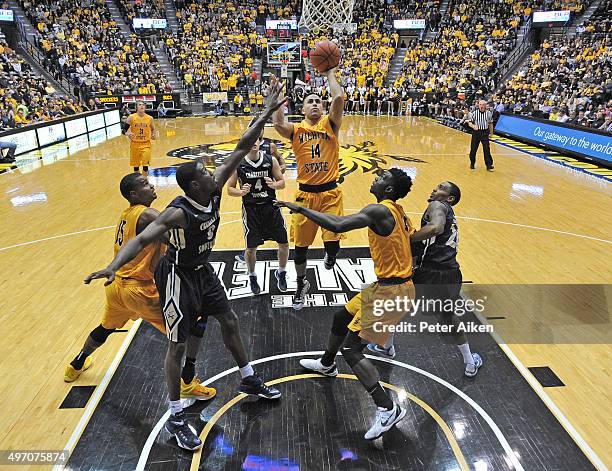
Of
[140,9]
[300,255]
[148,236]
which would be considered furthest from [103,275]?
[140,9]

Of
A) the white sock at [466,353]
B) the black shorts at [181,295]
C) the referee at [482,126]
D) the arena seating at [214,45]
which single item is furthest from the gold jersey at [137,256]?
the arena seating at [214,45]

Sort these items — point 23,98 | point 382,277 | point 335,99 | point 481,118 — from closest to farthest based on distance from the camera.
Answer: point 382,277, point 335,99, point 481,118, point 23,98

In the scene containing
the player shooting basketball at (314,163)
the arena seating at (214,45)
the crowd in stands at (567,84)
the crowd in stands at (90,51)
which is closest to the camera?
the player shooting basketball at (314,163)

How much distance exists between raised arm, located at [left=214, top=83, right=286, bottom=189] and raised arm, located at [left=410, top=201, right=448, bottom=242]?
56.8 inches

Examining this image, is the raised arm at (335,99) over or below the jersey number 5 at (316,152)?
over

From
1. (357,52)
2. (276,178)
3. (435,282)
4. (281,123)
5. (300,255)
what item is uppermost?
(357,52)

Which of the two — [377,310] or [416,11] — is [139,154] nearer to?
[377,310]

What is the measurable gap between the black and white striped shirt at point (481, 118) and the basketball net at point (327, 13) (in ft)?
15.5

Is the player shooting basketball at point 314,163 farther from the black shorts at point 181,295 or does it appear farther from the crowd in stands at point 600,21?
the crowd in stands at point 600,21

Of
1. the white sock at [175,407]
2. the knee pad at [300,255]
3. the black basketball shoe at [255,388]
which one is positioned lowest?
the black basketball shoe at [255,388]

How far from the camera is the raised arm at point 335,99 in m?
4.68

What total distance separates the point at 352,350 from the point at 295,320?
5.69ft

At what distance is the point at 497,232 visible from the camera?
316 inches

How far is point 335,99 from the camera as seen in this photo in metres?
4.80
